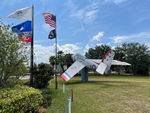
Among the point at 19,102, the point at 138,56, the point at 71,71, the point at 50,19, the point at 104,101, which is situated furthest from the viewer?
the point at 138,56

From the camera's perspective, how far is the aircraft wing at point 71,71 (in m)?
19.3

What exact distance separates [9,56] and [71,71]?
14601 millimetres

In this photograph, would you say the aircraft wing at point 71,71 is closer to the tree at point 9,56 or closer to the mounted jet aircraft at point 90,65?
the mounted jet aircraft at point 90,65

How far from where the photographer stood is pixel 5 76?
714 centimetres

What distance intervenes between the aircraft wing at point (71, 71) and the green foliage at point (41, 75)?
5.95m

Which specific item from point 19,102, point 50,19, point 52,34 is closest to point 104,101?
point 19,102

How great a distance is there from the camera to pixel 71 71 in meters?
21.0

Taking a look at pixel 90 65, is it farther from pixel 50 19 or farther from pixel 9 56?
pixel 9 56

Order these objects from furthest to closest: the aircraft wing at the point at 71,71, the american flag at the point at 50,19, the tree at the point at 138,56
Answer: the tree at the point at 138,56, the aircraft wing at the point at 71,71, the american flag at the point at 50,19

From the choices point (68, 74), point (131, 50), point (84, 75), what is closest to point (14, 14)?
point (68, 74)

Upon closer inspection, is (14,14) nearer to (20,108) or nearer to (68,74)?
(20,108)

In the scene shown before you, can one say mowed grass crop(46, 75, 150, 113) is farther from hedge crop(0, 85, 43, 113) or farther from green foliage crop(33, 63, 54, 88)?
green foliage crop(33, 63, 54, 88)

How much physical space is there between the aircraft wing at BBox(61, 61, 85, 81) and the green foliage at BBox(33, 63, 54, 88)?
5.95m

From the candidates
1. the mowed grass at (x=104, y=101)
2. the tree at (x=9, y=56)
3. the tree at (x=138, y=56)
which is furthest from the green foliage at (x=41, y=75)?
the tree at (x=138, y=56)
